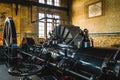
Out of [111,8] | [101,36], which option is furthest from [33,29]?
[111,8]

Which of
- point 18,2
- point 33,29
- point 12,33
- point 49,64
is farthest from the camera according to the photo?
point 33,29

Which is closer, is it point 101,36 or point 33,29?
point 101,36

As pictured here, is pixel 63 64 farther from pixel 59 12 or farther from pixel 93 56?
pixel 59 12

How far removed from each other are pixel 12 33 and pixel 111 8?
6294 millimetres

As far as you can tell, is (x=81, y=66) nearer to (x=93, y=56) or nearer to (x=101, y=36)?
(x=93, y=56)

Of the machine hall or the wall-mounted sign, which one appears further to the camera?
the wall-mounted sign

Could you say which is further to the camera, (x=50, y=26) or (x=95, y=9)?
(x=50, y=26)

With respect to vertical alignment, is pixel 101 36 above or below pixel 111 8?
below

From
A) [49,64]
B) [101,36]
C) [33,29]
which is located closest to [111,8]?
[101,36]

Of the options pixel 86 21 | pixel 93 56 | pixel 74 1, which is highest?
pixel 74 1

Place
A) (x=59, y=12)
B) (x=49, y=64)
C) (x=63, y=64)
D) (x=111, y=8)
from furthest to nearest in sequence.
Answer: (x=59, y=12) < (x=111, y=8) < (x=49, y=64) < (x=63, y=64)

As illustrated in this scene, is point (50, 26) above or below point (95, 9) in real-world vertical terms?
below

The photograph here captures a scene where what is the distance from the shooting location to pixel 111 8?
8.30 metres

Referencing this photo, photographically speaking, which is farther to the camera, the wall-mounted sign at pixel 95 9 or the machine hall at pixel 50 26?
the wall-mounted sign at pixel 95 9
